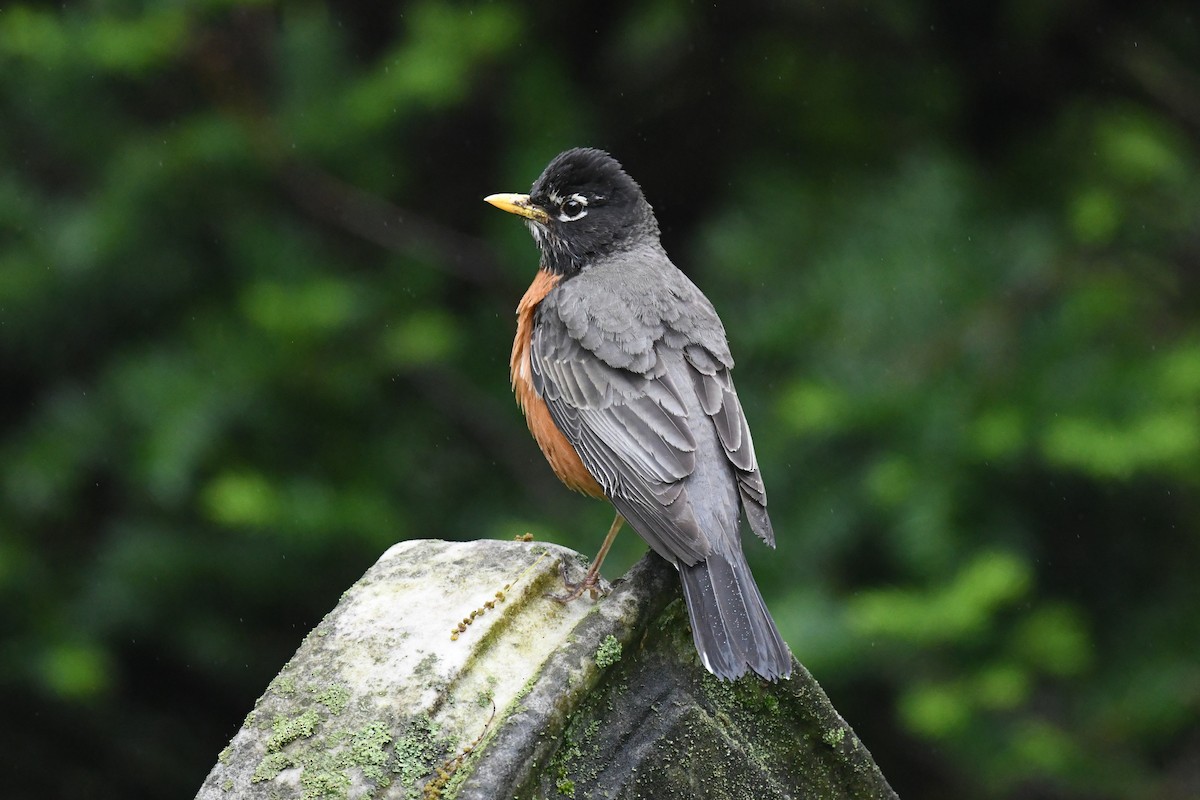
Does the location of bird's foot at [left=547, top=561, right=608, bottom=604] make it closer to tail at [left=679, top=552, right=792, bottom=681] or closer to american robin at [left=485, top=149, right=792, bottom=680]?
american robin at [left=485, top=149, right=792, bottom=680]

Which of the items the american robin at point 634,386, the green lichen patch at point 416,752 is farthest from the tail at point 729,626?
the green lichen patch at point 416,752

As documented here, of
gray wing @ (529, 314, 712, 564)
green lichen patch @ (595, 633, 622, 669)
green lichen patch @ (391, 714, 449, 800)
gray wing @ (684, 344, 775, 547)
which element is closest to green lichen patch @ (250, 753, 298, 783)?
green lichen patch @ (391, 714, 449, 800)

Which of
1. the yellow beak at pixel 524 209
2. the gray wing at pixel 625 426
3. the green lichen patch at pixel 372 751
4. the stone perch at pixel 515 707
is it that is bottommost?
the green lichen patch at pixel 372 751

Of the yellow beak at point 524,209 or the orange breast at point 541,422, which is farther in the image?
the yellow beak at point 524,209

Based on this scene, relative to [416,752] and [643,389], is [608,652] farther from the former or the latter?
[643,389]

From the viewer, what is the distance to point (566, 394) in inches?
128

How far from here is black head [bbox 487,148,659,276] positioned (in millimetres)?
3902

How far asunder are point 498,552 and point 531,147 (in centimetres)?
289

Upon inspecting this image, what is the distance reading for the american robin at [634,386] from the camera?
267cm

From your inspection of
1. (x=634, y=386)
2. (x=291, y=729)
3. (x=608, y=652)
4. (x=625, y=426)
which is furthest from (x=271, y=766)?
(x=634, y=386)

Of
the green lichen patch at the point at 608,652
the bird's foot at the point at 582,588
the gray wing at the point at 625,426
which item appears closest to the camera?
the green lichen patch at the point at 608,652

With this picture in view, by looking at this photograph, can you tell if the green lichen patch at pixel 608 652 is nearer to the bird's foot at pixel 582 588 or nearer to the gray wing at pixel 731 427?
the bird's foot at pixel 582 588

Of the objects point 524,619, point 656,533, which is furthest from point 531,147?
point 524,619

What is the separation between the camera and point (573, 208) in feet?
12.9
